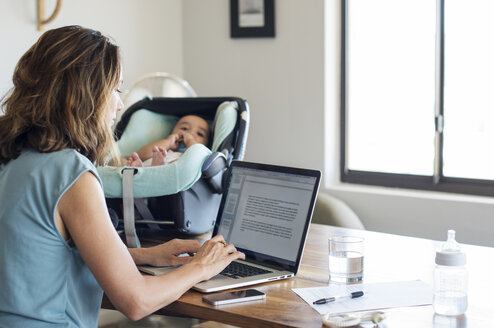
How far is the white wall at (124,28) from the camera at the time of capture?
3074 millimetres

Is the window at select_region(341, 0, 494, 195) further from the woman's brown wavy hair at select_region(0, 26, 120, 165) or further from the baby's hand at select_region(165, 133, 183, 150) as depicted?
the woman's brown wavy hair at select_region(0, 26, 120, 165)

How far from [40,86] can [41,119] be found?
72 mm

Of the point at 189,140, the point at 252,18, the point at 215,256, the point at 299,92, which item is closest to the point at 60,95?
the point at 215,256

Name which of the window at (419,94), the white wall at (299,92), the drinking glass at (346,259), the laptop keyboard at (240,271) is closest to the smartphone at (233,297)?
the laptop keyboard at (240,271)

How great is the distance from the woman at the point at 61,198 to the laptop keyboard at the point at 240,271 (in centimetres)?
18

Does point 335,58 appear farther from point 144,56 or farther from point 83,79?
point 83,79

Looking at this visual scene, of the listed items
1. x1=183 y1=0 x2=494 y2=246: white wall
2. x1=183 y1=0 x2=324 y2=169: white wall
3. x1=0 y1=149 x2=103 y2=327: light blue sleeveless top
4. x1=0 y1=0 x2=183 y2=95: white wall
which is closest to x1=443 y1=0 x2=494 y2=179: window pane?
x1=183 y1=0 x2=494 y2=246: white wall

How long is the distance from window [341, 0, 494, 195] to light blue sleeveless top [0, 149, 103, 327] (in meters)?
2.30

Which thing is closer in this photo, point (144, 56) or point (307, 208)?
point (307, 208)

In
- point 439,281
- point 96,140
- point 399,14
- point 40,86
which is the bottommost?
point 439,281

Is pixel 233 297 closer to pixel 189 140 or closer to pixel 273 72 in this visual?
pixel 189 140

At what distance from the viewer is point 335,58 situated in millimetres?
3521

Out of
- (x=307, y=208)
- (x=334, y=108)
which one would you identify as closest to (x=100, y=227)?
(x=307, y=208)

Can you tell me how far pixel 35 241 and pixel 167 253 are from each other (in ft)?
1.45
